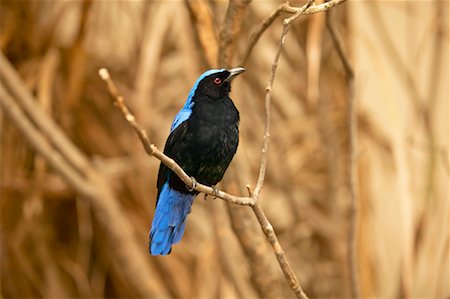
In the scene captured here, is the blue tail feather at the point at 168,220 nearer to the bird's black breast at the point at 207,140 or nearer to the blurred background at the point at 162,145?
the bird's black breast at the point at 207,140

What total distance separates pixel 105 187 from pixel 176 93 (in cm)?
111

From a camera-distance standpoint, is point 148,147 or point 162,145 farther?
point 162,145

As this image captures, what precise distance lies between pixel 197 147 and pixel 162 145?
240cm

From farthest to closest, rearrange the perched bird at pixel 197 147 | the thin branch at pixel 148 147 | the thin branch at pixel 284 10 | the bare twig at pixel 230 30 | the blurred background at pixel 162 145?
the blurred background at pixel 162 145 → the bare twig at pixel 230 30 → the perched bird at pixel 197 147 → the thin branch at pixel 284 10 → the thin branch at pixel 148 147

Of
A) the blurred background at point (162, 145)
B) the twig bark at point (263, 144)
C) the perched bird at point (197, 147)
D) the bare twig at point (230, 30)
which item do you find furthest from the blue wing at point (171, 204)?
the blurred background at point (162, 145)

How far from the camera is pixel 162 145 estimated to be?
4.20 m

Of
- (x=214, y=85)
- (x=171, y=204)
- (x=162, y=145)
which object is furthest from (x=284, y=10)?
(x=162, y=145)

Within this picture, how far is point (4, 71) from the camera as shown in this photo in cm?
312

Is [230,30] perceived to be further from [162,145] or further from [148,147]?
[162,145]

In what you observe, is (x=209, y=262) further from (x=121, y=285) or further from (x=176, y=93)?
(x=176, y=93)

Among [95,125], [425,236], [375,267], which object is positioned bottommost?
[375,267]

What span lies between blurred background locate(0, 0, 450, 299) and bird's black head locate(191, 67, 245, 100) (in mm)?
1360

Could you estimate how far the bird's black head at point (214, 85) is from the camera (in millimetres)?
1900

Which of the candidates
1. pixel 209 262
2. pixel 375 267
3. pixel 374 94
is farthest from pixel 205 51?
pixel 374 94
